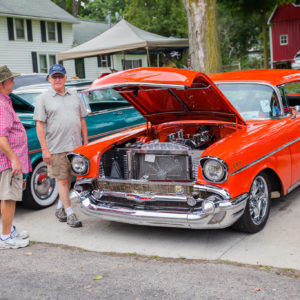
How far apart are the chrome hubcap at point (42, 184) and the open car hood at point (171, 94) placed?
157cm

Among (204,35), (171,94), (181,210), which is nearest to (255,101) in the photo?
(171,94)

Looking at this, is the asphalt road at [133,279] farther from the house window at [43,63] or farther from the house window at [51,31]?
the house window at [51,31]

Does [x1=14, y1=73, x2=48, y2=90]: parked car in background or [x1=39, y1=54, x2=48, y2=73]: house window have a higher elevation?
[x1=39, y1=54, x2=48, y2=73]: house window

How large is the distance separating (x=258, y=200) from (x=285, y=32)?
33.1 metres

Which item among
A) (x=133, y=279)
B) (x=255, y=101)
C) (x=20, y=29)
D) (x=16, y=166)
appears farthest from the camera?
(x=20, y=29)

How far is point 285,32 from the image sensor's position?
3475cm

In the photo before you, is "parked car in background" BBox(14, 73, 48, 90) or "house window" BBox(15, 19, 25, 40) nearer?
"parked car in background" BBox(14, 73, 48, 90)

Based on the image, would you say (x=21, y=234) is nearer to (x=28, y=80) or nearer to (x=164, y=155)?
(x=164, y=155)

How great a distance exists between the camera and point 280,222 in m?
4.83

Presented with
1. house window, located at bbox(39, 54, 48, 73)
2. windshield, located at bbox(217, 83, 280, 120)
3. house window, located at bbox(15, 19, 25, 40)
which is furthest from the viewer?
house window, located at bbox(39, 54, 48, 73)

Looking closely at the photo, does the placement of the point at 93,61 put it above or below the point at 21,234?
above

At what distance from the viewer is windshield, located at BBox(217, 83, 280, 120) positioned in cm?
515

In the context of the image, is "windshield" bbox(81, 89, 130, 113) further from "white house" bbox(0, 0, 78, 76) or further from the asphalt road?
"white house" bbox(0, 0, 78, 76)

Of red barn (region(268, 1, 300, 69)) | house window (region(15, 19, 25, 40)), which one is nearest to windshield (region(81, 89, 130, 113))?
house window (region(15, 19, 25, 40))
